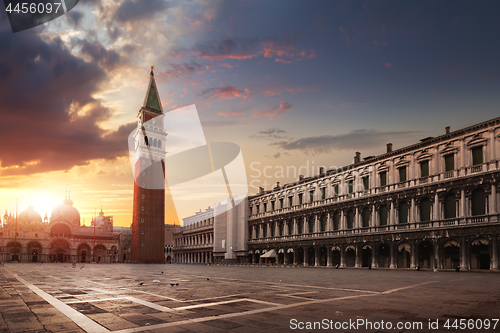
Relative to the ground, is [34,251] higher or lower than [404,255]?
lower

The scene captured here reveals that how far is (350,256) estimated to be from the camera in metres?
47.0

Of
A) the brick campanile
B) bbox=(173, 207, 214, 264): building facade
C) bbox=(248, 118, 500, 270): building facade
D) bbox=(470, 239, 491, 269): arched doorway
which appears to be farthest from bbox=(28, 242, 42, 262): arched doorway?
bbox=(470, 239, 491, 269): arched doorway

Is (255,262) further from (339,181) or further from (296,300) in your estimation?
(296,300)

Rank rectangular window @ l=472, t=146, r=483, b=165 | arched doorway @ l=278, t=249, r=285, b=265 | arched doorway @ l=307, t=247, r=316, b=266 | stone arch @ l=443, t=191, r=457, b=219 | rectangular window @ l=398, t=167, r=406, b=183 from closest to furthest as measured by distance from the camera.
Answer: rectangular window @ l=472, t=146, r=483, b=165
stone arch @ l=443, t=191, r=457, b=219
rectangular window @ l=398, t=167, r=406, b=183
arched doorway @ l=307, t=247, r=316, b=266
arched doorway @ l=278, t=249, r=285, b=265

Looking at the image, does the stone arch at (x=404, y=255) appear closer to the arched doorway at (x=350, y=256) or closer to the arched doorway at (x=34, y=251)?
the arched doorway at (x=350, y=256)

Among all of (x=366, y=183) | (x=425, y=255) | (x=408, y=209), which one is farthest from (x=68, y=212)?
(x=425, y=255)

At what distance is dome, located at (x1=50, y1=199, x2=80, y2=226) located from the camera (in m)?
125

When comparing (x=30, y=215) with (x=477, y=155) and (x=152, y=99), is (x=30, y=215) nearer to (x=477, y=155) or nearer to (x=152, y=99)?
(x=152, y=99)

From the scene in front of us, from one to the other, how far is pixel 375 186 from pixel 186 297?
3609cm

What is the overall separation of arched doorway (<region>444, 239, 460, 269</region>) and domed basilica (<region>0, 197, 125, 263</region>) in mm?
90844

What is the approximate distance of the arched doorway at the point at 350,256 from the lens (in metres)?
46.4

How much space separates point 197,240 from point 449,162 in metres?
65.8

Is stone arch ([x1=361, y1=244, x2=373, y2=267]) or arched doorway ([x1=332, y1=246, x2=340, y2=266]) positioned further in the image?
arched doorway ([x1=332, y1=246, x2=340, y2=266])

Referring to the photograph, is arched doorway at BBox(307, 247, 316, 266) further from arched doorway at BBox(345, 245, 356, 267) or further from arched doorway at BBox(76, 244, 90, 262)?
arched doorway at BBox(76, 244, 90, 262)
